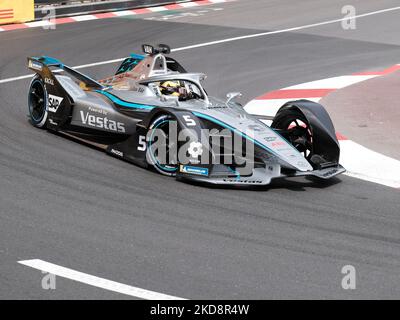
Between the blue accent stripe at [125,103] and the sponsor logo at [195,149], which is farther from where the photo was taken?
the blue accent stripe at [125,103]

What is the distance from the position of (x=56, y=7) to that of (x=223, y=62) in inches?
205

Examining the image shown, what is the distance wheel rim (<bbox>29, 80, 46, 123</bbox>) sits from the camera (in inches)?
489

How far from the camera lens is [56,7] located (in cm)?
2108

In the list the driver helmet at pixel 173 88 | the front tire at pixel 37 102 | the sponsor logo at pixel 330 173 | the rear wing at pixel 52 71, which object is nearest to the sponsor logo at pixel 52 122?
the front tire at pixel 37 102

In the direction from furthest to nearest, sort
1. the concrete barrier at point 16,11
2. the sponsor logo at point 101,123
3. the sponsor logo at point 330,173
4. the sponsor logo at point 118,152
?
the concrete barrier at point 16,11 → the sponsor logo at point 101,123 → the sponsor logo at point 118,152 → the sponsor logo at point 330,173

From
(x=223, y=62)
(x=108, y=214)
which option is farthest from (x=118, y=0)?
(x=108, y=214)

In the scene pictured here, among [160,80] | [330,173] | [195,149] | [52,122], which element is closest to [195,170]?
[195,149]

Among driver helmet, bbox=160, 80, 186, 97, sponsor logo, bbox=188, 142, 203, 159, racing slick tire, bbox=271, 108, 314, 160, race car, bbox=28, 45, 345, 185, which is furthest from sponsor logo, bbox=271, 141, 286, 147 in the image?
driver helmet, bbox=160, 80, 186, 97

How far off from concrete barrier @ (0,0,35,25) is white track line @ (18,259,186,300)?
12810mm

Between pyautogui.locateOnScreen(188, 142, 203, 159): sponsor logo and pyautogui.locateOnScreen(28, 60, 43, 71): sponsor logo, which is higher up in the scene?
pyautogui.locateOnScreen(28, 60, 43, 71): sponsor logo

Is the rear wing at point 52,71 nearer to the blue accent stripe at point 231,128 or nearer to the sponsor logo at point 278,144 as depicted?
the blue accent stripe at point 231,128

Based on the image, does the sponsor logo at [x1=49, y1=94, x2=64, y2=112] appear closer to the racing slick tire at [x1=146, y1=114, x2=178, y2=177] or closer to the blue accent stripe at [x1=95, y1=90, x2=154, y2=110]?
the blue accent stripe at [x1=95, y1=90, x2=154, y2=110]

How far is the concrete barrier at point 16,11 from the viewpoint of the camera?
64.5ft

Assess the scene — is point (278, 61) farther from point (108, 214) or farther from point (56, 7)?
point (108, 214)
